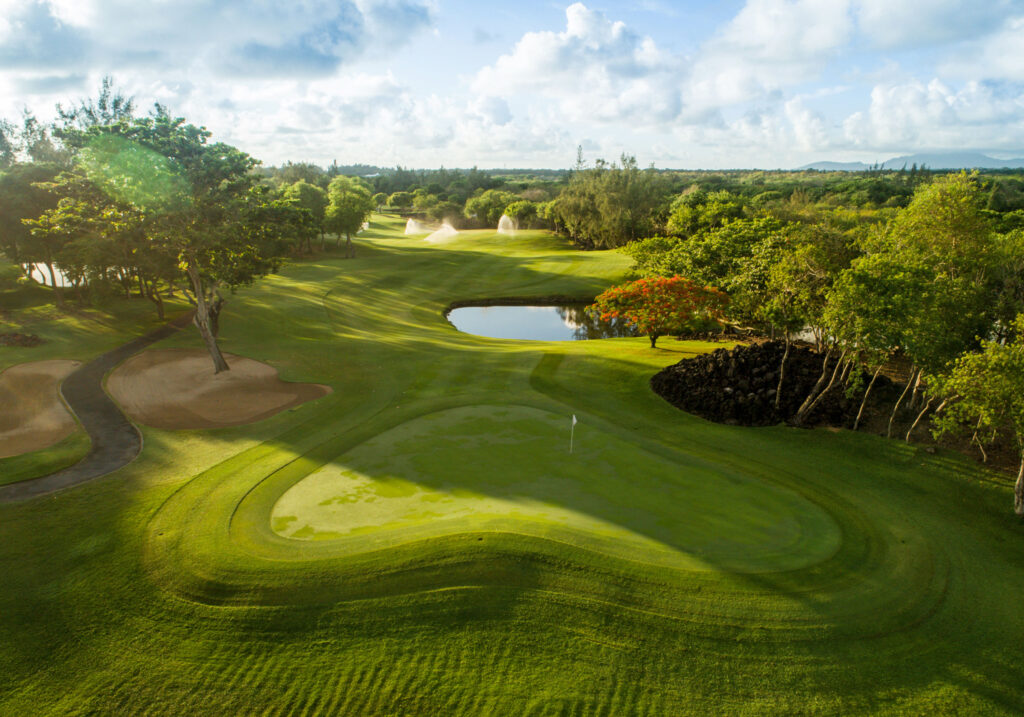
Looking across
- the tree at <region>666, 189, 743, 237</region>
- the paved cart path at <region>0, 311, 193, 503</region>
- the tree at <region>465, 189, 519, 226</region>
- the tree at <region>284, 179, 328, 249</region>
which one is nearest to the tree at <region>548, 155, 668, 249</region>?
the tree at <region>666, 189, 743, 237</region>

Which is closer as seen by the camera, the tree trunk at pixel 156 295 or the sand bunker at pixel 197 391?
the sand bunker at pixel 197 391

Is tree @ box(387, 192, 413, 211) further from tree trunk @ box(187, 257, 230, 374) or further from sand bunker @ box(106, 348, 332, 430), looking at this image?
tree trunk @ box(187, 257, 230, 374)

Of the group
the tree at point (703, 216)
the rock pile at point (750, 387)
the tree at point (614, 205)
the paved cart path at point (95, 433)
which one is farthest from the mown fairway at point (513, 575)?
the tree at point (614, 205)

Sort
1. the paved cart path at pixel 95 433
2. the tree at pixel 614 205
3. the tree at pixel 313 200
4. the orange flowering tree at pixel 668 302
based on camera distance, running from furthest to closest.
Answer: the tree at pixel 614 205 < the tree at pixel 313 200 < the orange flowering tree at pixel 668 302 < the paved cart path at pixel 95 433

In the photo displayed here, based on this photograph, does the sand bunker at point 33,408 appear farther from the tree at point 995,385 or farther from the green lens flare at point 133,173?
the tree at point 995,385

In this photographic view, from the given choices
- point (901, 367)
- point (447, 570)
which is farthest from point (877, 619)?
point (901, 367)

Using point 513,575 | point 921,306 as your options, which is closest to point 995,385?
point 921,306

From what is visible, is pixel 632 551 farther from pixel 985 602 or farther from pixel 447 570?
pixel 985 602
